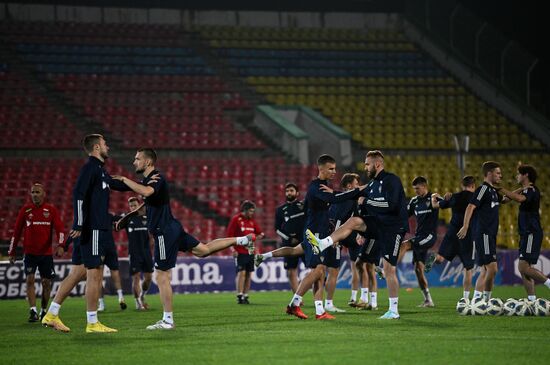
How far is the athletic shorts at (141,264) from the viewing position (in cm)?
1925

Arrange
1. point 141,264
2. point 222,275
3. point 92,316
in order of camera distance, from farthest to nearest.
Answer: point 222,275 < point 141,264 < point 92,316

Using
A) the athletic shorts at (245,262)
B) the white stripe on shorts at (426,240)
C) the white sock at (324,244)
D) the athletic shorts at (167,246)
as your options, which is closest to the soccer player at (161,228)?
the athletic shorts at (167,246)

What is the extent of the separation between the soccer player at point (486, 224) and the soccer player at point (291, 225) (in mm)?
4288

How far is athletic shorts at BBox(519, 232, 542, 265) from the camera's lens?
1600 cm

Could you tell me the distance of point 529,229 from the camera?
1616 cm

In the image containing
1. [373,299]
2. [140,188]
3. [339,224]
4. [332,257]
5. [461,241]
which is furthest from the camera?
[461,241]

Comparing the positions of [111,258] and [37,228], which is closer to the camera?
[37,228]

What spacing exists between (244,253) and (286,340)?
392 inches

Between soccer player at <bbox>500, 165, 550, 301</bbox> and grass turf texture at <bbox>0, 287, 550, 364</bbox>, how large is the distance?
150cm

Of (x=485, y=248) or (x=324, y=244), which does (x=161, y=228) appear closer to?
(x=324, y=244)

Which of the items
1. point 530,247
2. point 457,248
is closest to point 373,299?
point 457,248

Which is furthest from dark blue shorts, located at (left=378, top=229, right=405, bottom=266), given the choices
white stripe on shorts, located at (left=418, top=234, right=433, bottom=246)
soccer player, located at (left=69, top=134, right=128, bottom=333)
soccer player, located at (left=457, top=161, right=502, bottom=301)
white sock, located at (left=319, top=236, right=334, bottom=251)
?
white stripe on shorts, located at (left=418, top=234, right=433, bottom=246)

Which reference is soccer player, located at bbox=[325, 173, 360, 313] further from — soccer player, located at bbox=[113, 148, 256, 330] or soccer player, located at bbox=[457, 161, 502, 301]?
soccer player, located at bbox=[113, 148, 256, 330]

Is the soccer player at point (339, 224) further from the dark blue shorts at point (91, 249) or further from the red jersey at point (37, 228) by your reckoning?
the red jersey at point (37, 228)
